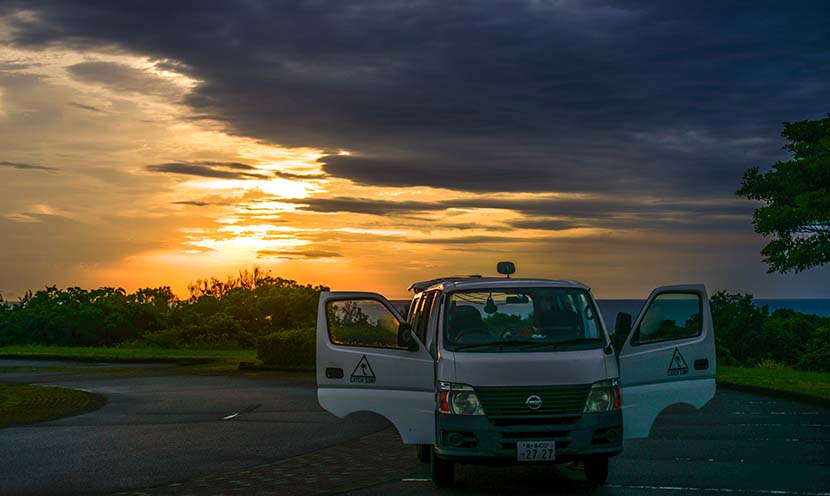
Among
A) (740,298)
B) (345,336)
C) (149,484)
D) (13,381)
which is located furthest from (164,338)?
(149,484)

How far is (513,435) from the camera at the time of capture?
33.8 feet

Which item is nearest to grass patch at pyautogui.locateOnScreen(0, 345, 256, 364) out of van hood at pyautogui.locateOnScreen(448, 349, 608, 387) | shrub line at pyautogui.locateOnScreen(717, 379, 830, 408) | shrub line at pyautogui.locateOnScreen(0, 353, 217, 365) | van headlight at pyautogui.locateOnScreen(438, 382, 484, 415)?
shrub line at pyautogui.locateOnScreen(0, 353, 217, 365)

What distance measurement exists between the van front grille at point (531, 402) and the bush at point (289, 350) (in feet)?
69.0

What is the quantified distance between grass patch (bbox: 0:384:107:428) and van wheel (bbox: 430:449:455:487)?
9.12 metres

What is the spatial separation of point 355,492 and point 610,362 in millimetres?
2865

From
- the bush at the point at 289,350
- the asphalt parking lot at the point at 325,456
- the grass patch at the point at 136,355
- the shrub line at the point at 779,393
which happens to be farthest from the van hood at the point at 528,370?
the grass patch at the point at 136,355

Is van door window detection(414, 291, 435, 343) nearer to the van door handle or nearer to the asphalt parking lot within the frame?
the van door handle

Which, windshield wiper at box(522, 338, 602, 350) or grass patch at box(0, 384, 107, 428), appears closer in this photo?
windshield wiper at box(522, 338, 602, 350)

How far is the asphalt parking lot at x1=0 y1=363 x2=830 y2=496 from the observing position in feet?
35.9

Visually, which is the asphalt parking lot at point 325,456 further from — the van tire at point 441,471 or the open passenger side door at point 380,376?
the open passenger side door at point 380,376

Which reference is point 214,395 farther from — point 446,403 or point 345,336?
point 446,403

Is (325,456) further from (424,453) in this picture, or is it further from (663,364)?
(663,364)

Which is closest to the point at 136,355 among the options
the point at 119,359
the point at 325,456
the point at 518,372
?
the point at 119,359

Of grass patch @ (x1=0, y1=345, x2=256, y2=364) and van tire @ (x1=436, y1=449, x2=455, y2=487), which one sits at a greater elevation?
grass patch @ (x1=0, y1=345, x2=256, y2=364)
